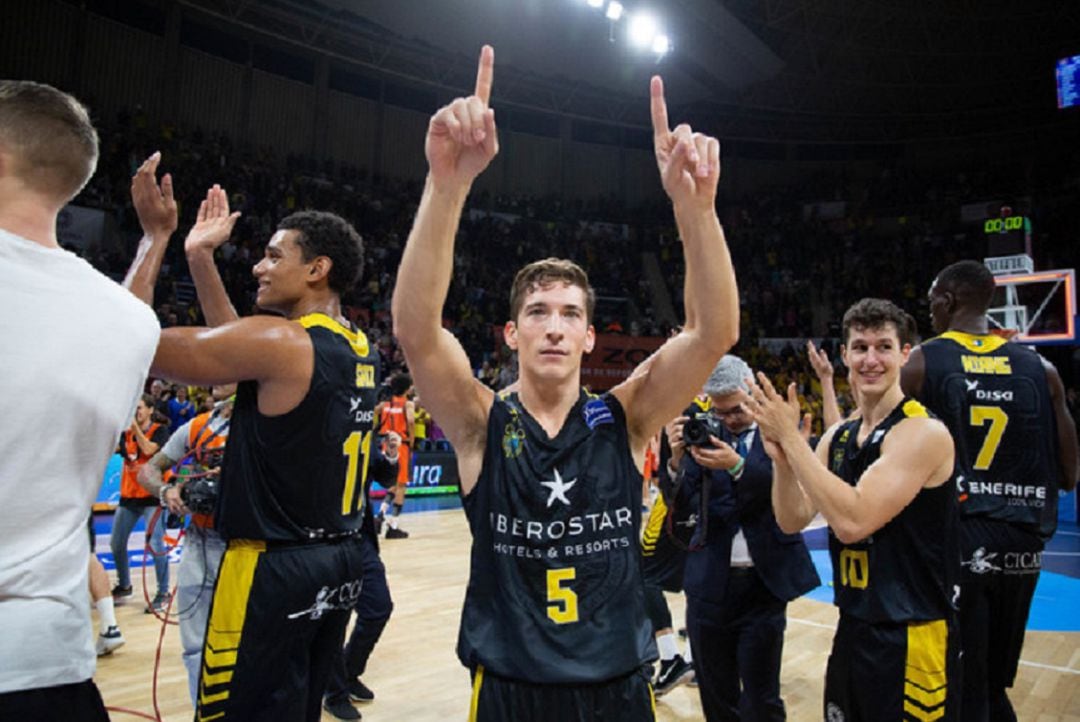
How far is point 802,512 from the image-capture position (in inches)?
121

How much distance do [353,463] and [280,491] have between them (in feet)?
1.09

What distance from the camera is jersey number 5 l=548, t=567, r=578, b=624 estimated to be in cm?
193

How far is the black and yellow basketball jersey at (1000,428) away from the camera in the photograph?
3.45 meters

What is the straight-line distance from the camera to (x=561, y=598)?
6.39 feet

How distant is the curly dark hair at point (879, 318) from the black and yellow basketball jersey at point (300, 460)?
2008 millimetres

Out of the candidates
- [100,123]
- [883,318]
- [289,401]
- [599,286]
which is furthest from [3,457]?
[599,286]

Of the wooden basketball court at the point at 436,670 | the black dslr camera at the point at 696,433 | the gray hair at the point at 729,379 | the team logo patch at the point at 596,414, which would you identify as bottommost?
the wooden basketball court at the point at 436,670

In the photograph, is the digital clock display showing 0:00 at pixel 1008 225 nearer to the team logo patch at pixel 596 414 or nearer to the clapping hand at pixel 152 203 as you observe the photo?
the team logo patch at pixel 596 414

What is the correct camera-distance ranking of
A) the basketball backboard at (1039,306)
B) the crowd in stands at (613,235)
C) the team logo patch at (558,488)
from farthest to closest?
the crowd in stands at (613,235)
the basketball backboard at (1039,306)
the team logo patch at (558,488)

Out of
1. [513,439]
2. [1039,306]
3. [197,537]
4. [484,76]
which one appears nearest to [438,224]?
[484,76]

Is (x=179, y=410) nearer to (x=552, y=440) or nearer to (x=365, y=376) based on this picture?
(x=365, y=376)

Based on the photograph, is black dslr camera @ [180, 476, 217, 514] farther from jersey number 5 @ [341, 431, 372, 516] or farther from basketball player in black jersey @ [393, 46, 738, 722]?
basketball player in black jersey @ [393, 46, 738, 722]

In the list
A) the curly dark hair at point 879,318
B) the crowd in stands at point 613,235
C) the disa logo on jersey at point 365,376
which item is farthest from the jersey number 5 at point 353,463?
the crowd in stands at point 613,235

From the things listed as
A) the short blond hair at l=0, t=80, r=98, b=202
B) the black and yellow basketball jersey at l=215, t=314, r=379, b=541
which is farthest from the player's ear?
the short blond hair at l=0, t=80, r=98, b=202
